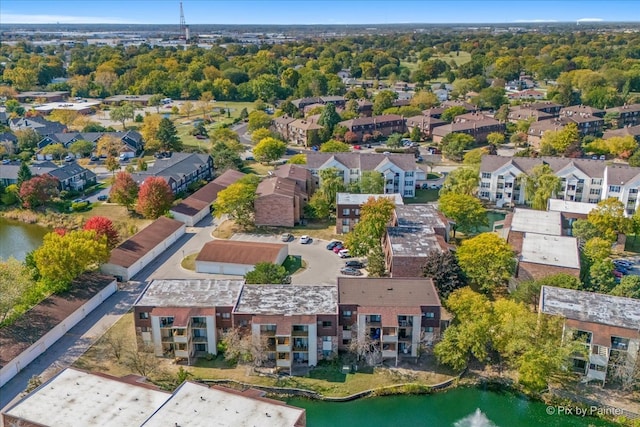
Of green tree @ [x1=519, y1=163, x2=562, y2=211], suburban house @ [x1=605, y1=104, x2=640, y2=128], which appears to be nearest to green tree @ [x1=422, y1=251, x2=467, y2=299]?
green tree @ [x1=519, y1=163, x2=562, y2=211]

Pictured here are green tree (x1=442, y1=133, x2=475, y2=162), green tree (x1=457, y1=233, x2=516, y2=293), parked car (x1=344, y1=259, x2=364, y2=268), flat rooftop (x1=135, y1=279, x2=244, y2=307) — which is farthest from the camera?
green tree (x1=442, y1=133, x2=475, y2=162)

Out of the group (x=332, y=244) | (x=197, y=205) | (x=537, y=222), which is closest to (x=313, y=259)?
(x=332, y=244)

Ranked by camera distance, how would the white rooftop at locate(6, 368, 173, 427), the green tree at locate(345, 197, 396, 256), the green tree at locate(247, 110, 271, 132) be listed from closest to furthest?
the white rooftop at locate(6, 368, 173, 427), the green tree at locate(345, 197, 396, 256), the green tree at locate(247, 110, 271, 132)

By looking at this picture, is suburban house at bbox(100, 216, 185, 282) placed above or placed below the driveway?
above

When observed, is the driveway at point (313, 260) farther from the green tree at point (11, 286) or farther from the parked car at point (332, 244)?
the green tree at point (11, 286)

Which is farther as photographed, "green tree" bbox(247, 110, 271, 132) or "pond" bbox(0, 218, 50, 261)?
"green tree" bbox(247, 110, 271, 132)

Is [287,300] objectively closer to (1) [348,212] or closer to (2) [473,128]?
(1) [348,212]

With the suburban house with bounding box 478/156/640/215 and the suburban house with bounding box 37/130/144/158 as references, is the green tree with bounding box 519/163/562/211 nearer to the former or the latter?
the suburban house with bounding box 478/156/640/215

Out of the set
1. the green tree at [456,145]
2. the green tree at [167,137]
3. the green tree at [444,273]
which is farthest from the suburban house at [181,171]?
the green tree at [444,273]
